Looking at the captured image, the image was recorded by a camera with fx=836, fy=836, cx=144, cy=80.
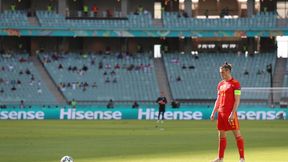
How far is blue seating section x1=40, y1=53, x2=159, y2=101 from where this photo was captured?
83062mm

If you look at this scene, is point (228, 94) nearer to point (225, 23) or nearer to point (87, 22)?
point (225, 23)

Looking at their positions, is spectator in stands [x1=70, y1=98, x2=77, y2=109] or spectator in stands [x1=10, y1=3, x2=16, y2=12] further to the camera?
spectator in stands [x1=10, y1=3, x2=16, y2=12]

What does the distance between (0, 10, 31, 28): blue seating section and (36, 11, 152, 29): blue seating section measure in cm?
170

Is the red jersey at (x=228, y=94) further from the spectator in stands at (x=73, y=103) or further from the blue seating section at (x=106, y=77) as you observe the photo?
the blue seating section at (x=106, y=77)

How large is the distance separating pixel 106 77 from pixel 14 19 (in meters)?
13.0

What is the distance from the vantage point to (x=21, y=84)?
8431cm

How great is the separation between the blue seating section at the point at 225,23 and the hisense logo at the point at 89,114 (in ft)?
84.6

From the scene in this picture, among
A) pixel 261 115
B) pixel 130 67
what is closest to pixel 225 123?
pixel 261 115

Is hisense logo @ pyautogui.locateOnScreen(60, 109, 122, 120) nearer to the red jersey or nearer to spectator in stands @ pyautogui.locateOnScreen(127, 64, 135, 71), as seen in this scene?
spectator in stands @ pyautogui.locateOnScreen(127, 64, 135, 71)

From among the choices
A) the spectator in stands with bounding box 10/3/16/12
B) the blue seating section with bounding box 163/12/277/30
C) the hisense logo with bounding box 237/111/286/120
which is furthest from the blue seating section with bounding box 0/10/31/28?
the hisense logo with bounding box 237/111/286/120

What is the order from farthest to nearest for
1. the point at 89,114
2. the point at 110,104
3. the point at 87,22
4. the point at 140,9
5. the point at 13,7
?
the point at 140,9 → the point at 13,7 → the point at 87,22 → the point at 110,104 → the point at 89,114

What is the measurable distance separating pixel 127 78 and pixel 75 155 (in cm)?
6017

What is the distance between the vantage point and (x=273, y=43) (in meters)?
94.5

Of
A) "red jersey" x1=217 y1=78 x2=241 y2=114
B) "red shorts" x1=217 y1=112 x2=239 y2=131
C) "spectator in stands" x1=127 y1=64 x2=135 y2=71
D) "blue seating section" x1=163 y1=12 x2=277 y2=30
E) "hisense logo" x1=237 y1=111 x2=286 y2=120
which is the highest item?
"red jersey" x1=217 y1=78 x2=241 y2=114
